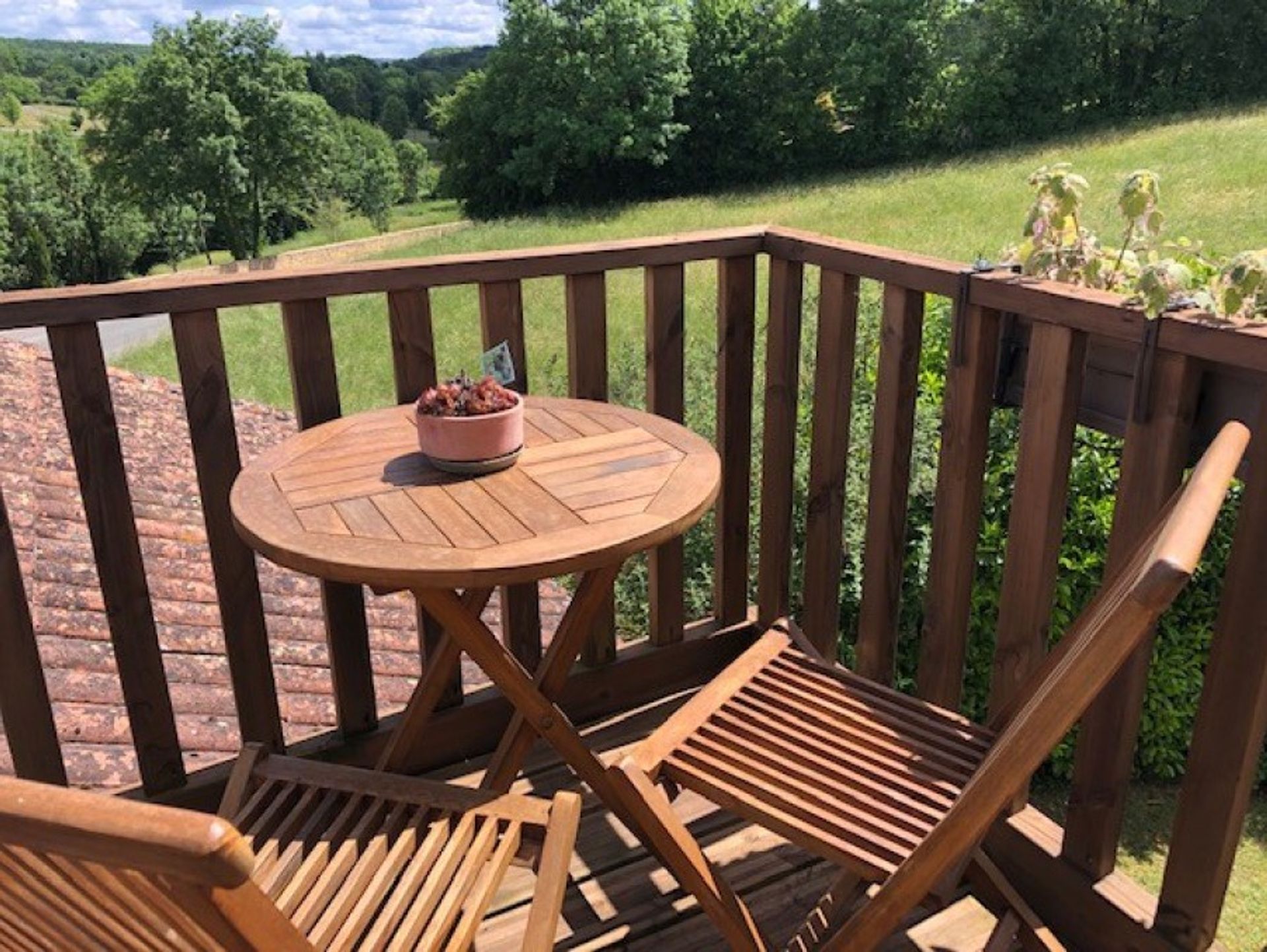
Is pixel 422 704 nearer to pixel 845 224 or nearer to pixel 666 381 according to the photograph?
pixel 666 381

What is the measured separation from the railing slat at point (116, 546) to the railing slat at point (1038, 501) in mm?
1688

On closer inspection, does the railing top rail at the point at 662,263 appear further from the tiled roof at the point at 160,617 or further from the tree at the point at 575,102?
the tree at the point at 575,102

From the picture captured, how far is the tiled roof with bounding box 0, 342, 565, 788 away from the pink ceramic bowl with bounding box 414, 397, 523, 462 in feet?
3.54

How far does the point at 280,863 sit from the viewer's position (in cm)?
163

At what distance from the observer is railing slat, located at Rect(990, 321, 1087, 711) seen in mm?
1799

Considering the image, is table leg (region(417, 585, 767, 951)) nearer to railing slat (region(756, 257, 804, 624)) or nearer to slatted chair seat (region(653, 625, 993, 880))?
slatted chair seat (region(653, 625, 993, 880))

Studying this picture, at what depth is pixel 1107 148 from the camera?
2134cm

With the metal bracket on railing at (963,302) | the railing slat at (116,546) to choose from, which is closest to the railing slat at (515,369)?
the railing slat at (116,546)

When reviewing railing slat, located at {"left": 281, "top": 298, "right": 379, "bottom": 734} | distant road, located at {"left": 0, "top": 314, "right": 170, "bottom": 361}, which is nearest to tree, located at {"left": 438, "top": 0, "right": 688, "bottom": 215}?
distant road, located at {"left": 0, "top": 314, "right": 170, "bottom": 361}

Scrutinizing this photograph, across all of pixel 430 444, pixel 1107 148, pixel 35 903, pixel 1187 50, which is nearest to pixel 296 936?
pixel 35 903

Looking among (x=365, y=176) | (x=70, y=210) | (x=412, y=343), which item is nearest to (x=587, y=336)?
(x=412, y=343)

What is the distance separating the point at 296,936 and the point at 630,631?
12.0ft

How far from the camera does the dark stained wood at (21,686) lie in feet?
6.59

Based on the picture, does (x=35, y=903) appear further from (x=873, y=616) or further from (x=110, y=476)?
(x=873, y=616)
